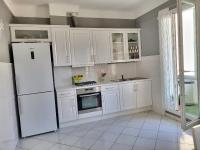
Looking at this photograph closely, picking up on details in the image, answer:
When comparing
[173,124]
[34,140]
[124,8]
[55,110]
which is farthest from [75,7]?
[173,124]

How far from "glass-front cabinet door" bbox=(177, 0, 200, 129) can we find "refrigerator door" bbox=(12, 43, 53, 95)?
99.3 inches

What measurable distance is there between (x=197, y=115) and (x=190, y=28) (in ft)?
5.29

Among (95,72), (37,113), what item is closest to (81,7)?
(95,72)

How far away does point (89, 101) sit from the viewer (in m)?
4.14

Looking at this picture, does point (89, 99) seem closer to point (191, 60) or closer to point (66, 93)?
point (66, 93)

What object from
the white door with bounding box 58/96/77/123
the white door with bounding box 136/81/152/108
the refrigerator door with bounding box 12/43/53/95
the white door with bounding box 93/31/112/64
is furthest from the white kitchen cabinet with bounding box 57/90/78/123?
the white door with bounding box 136/81/152/108

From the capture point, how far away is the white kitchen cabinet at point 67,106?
384 cm

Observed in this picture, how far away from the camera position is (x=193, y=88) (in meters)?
3.51

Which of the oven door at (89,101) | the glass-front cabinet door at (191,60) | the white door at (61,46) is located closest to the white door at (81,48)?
the white door at (61,46)

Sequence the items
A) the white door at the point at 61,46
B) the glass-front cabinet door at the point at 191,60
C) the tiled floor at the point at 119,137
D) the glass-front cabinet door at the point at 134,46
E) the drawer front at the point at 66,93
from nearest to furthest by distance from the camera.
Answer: the tiled floor at the point at 119,137 → the glass-front cabinet door at the point at 191,60 → the drawer front at the point at 66,93 → the white door at the point at 61,46 → the glass-front cabinet door at the point at 134,46

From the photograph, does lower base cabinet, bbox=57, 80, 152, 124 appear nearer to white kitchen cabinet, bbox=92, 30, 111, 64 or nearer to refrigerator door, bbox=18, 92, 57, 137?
refrigerator door, bbox=18, 92, 57, 137

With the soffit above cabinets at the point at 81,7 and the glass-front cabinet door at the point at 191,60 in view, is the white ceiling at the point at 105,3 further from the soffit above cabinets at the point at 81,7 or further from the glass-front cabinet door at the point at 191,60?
the glass-front cabinet door at the point at 191,60

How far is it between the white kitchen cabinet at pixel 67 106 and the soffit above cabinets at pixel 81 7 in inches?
74.0

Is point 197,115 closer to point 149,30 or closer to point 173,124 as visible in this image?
point 173,124
